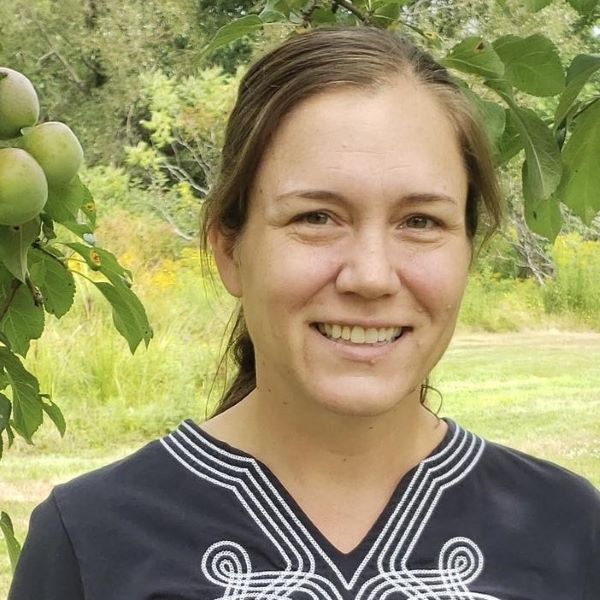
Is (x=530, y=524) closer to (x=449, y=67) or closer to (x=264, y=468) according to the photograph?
(x=264, y=468)

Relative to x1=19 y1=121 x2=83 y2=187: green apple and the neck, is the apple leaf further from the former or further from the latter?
x1=19 y1=121 x2=83 y2=187: green apple

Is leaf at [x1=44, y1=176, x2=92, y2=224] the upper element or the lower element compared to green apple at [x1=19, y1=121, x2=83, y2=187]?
lower

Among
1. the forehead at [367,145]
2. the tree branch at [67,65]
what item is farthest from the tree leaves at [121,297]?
the tree branch at [67,65]

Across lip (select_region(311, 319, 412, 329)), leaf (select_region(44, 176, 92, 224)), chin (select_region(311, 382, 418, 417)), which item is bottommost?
chin (select_region(311, 382, 418, 417))

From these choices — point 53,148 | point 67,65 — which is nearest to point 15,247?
point 53,148

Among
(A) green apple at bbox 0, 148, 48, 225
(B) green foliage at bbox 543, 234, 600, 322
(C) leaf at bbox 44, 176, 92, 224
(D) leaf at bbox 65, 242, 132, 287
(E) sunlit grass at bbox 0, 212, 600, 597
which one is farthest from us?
(B) green foliage at bbox 543, 234, 600, 322

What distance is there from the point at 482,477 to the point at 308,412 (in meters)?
0.20

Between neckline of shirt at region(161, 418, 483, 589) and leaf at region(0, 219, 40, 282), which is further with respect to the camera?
neckline of shirt at region(161, 418, 483, 589)

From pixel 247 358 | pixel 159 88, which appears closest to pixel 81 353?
pixel 159 88

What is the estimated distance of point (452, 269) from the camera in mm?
947

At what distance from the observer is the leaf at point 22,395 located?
100 cm

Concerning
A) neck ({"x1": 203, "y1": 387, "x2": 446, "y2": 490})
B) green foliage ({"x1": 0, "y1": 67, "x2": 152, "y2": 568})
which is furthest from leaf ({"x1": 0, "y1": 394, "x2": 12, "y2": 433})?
neck ({"x1": 203, "y1": 387, "x2": 446, "y2": 490})

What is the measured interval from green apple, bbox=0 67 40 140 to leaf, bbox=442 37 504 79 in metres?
0.46

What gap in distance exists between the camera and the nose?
0.88m
